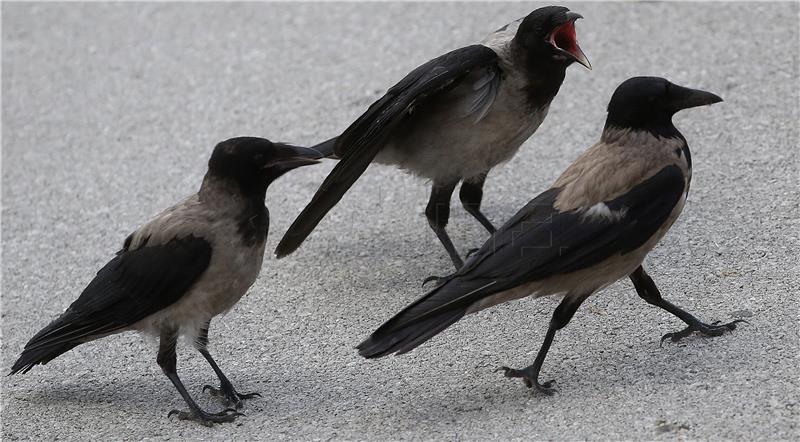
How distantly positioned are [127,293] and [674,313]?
93.4 inches

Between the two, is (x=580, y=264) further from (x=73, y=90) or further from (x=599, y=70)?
(x=73, y=90)

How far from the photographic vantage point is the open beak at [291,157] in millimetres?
5070

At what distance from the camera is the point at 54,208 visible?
734 centimetres

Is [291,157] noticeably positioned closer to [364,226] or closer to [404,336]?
[404,336]

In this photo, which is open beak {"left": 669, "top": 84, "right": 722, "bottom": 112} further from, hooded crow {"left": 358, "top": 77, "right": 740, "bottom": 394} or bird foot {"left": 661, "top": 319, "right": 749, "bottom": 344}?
bird foot {"left": 661, "top": 319, "right": 749, "bottom": 344}

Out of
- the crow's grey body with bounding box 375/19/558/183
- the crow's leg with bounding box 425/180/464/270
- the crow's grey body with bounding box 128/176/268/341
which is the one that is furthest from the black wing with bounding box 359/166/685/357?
the crow's leg with bounding box 425/180/464/270

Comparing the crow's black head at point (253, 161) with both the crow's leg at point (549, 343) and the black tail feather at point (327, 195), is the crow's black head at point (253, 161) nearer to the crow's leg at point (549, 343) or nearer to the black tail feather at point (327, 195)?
the black tail feather at point (327, 195)

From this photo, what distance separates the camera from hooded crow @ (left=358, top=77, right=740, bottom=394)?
15.3 ft

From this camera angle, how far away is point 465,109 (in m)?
6.07

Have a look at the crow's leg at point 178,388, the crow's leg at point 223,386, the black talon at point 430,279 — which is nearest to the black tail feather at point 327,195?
the black talon at point 430,279

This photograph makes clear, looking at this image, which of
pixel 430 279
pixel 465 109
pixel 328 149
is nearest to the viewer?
Result: pixel 465 109

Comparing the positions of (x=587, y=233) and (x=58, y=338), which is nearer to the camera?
(x=587, y=233)

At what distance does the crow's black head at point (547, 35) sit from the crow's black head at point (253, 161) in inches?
59.3

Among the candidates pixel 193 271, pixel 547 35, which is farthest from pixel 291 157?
pixel 547 35
